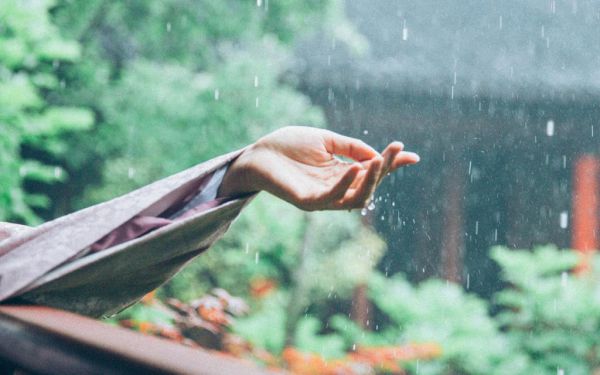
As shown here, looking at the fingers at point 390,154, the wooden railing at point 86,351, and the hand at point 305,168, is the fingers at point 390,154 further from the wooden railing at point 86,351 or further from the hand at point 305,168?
the wooden railing at point 86,351

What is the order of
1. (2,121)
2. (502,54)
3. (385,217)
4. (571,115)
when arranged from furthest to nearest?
(385,217) → (502,54) → (571,115) → (2,121)

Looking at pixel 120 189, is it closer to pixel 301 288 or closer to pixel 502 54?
pixel 301 288

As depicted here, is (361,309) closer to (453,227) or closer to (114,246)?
(453,227)

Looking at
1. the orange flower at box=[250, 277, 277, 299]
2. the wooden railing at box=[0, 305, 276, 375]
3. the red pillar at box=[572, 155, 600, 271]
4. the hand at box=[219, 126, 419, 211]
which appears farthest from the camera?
the red pillar at box=[572, 155, 600, 271]

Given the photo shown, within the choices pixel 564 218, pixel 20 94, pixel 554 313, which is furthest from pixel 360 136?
pixel 20 94

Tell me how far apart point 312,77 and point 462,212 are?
2.23m

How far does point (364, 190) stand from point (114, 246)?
41 centimetres

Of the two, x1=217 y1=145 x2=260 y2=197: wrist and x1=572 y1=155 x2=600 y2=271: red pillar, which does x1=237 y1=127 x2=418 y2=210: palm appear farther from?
x1=572 y1=155 x2=600 y2=271: red pillar

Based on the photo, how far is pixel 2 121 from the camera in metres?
4.92

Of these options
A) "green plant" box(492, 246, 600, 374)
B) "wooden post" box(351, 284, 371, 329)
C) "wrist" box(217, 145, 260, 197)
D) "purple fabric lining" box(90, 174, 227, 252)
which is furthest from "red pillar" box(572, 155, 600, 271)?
"purple fabric lining" box(90, 174, 227, 252)

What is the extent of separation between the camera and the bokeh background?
5195 mm

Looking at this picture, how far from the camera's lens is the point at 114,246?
1265 millimetres

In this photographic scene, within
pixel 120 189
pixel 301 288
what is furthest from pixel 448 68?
pixel 120 189

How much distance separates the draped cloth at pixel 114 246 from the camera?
122cm
